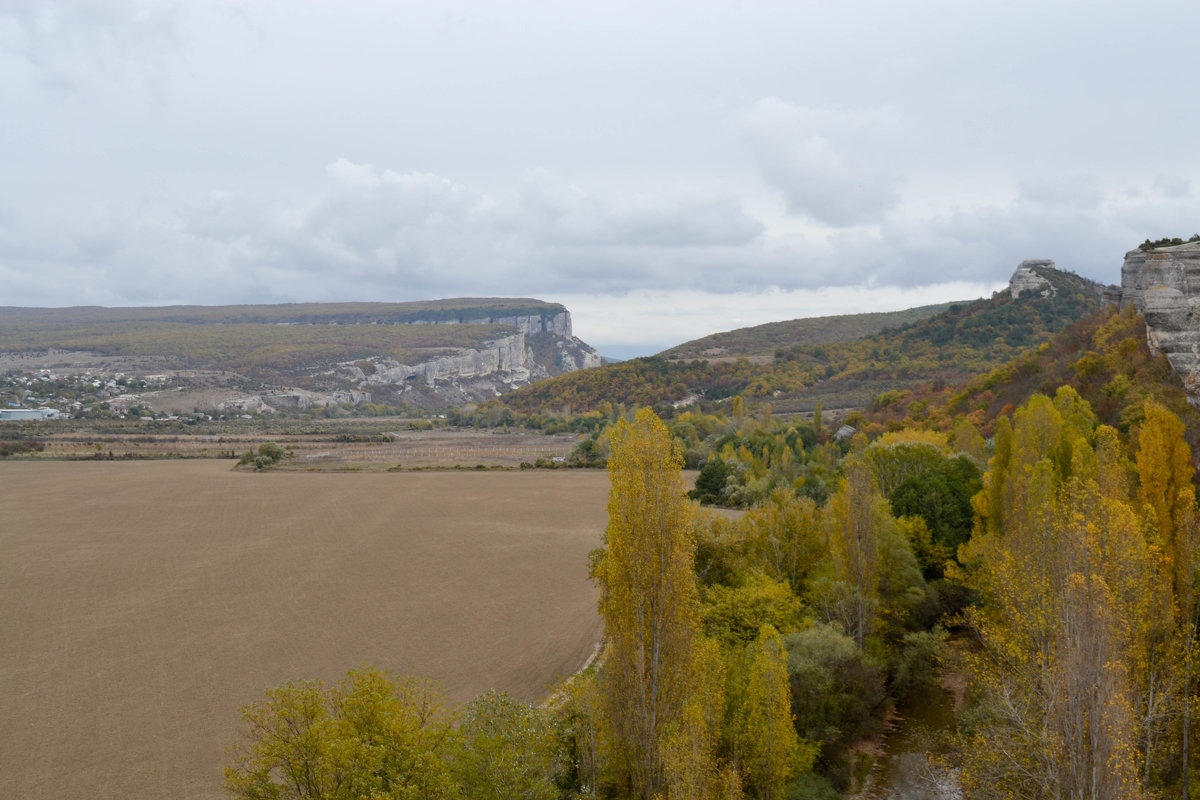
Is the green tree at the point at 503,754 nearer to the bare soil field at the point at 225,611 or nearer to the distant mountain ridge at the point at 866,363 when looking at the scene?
the bare soil field at the point at 225,611

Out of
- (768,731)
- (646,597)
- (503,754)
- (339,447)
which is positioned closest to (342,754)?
(503,754)

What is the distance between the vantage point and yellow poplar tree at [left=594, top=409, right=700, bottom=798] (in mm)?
17000

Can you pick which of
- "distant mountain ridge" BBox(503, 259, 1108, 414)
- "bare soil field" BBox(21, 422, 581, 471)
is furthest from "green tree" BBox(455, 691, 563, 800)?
"distant mountain ridge" BBox(503, 259, 1108, 414)

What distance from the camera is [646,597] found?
17.1 m

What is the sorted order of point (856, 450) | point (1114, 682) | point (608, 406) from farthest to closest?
point (608, 406), point (856, 450), point (1114, 682)

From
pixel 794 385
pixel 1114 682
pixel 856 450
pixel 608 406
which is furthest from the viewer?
pixel 608 406

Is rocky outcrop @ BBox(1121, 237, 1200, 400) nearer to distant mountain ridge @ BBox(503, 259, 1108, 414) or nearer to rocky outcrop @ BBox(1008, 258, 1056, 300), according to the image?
distant mountain ridge @ BBox(503, 259, 1108, 414)

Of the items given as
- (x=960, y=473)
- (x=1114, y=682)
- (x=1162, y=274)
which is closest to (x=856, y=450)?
(x=960, y=473)

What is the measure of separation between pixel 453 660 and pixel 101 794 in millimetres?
12433

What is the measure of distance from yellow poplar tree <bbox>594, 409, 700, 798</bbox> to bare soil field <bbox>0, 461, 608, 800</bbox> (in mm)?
11185

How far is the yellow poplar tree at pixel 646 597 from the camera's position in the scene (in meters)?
17.0

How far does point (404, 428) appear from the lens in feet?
541

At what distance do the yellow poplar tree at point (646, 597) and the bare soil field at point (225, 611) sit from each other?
1118cm

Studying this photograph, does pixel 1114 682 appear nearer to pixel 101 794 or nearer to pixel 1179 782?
pixel 1179 782
